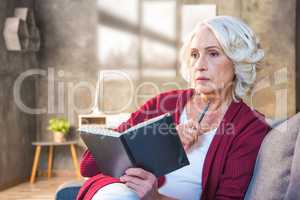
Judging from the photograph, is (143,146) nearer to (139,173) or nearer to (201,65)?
(139,173)

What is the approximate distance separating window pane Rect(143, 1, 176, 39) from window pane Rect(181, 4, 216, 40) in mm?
136

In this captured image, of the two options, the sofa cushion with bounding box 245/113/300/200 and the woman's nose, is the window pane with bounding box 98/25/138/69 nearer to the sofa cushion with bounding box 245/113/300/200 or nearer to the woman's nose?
the woman's nose

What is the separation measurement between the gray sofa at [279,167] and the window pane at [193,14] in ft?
16.4

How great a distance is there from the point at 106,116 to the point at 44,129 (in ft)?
3.34

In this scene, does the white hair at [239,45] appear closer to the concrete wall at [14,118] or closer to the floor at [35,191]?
the floor at [35,191]

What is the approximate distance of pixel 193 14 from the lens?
6.58 metres

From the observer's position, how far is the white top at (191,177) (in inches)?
70.2

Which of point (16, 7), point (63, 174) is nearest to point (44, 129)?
point (63, 174)

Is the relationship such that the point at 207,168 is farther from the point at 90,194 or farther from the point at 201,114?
the point at 90,194

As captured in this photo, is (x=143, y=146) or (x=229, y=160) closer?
(x=143, y=146)

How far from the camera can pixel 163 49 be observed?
6.64 meters

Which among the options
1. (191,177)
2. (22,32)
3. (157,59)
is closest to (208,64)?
(191,177)

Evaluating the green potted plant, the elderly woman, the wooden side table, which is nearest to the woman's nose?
the elderly woman

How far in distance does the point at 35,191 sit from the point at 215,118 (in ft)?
13.4
